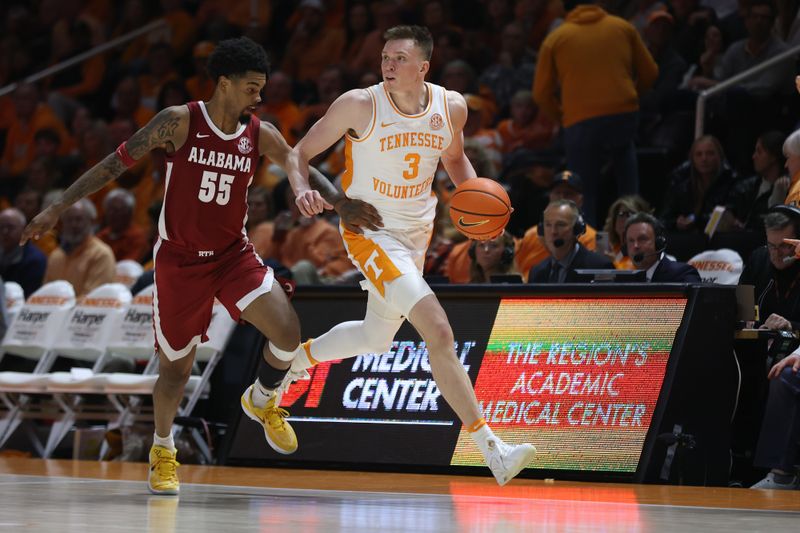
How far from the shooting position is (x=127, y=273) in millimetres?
12414

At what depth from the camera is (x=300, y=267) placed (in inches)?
422

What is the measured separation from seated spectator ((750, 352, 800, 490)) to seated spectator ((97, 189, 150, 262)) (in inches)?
304

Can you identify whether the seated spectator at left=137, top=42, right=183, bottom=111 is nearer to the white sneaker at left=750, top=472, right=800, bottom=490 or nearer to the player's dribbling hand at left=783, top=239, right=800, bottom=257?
the player's dribbling hand at left=783, top=239, right=800, bottom=257

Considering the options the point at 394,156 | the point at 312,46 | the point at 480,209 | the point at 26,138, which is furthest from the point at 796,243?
the point at 26,138

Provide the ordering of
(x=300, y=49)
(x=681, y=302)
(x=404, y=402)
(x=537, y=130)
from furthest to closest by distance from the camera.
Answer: (x=300, y=49)
(x=537, y=130)
(x=404, y=402)
(x=681, y=302)

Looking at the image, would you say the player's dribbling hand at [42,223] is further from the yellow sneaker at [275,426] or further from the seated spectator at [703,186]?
the seated spectator at [703,186]

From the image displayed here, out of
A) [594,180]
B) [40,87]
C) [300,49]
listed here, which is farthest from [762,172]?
[40,87]

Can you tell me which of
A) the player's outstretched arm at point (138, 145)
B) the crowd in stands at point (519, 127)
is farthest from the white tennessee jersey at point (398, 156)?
the crowd in stands at point (519, 127)

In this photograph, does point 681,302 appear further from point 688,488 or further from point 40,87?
point 40,87

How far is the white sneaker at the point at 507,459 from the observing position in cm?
631

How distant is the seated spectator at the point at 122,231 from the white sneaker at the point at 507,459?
7.88 metres

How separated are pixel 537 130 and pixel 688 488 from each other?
6.00m

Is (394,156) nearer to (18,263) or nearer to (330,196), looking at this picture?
(330,196)

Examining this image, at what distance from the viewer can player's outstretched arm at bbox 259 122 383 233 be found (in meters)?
6.84
